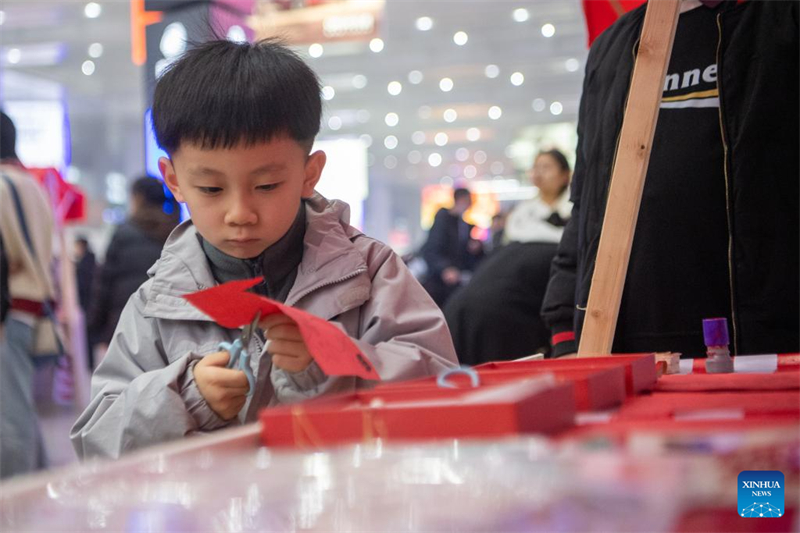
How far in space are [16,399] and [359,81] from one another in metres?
11.7

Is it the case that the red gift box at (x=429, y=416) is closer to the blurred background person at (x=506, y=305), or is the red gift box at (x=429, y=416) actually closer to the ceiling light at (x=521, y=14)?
the blurred background person at (x=506, y=305)

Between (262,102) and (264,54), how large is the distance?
4.9 inches

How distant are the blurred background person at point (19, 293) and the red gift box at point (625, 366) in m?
2.86

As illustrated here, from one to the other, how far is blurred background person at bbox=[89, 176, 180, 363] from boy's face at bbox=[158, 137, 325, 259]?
3.48 metres

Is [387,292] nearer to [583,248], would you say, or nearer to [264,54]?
[264,54]

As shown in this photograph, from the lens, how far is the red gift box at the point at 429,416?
0.62 metres

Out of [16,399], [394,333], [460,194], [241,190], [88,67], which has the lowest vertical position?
[16,399]

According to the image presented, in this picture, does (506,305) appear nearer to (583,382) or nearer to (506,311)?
(506,311)

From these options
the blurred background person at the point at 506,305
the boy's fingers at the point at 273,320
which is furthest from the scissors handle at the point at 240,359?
the blurred background person at the point at 506,305

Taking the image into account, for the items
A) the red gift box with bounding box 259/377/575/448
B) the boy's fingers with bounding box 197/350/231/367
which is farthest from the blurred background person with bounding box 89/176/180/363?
the red gift box with bounding box 259/377/575/448

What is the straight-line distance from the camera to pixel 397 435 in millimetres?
670

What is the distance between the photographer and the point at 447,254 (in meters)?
8.51

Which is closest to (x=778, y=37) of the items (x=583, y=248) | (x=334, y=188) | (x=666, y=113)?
(x=666, y=113)

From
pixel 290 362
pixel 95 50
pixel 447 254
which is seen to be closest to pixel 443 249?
pixel 447 254
